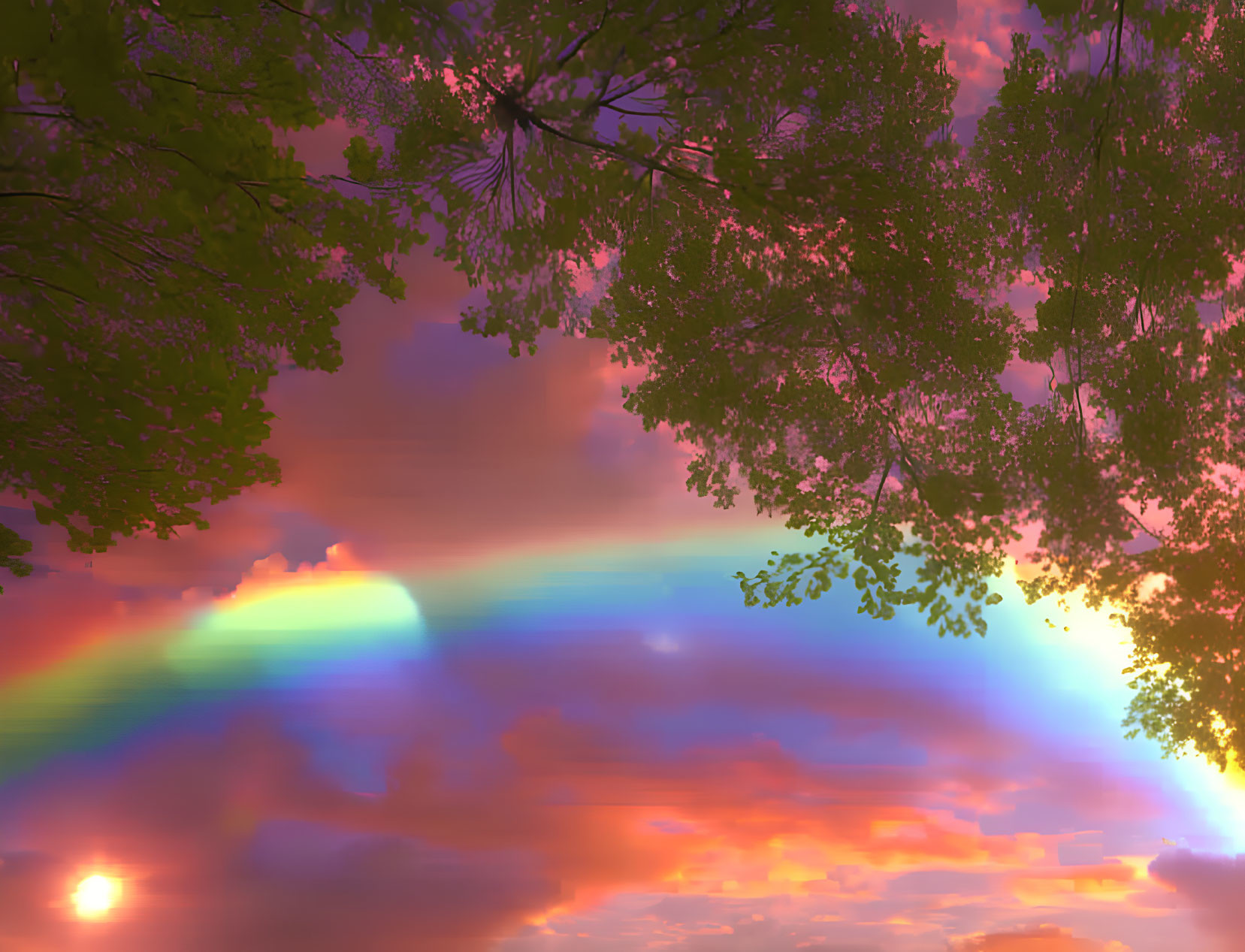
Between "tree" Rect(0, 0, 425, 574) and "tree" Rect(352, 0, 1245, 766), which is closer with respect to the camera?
"tree" Rect(0, 0, 425, 574)

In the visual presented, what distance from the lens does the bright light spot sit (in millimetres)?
7945

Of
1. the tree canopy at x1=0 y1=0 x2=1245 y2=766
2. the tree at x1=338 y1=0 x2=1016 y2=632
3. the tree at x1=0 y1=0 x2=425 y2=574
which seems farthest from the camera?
the tree at x1=338 y1=0 x2=1016 y2=632

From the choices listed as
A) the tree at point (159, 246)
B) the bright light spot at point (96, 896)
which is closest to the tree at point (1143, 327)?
the tree at point (159, 246)

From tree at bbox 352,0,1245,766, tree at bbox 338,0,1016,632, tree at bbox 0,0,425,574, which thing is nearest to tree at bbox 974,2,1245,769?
tree at bbox 352,0,1245,766

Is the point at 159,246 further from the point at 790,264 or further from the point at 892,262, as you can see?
the point at 892,262

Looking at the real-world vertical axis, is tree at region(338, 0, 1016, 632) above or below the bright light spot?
above

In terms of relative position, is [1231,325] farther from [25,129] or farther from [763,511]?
[25,129]

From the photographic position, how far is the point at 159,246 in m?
6.33

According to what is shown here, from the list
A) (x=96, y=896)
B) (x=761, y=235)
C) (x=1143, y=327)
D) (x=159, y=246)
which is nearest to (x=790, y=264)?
(x=761, y=235)

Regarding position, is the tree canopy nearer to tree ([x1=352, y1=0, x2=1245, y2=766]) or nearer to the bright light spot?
tree ([x1=352, y1=0, x2=1245, y2=766])

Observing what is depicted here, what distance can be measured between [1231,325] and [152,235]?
35.4ft

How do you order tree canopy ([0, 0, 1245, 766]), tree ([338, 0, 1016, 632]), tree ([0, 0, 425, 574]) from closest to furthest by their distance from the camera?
tree ([0, 0, 425, 574])
tree canopy ([0, 0, 1245, 766])
tree ([338, 0, 1016, 632])

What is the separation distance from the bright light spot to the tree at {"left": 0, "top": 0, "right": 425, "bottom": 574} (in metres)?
3.67

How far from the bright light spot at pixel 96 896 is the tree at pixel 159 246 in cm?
367
